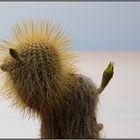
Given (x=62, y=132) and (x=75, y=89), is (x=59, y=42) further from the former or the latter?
(x=62, y=132)

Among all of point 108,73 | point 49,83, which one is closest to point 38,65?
point 49,83

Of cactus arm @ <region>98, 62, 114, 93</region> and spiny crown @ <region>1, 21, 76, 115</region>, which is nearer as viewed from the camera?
spiny crown @ <region>1, 21, 76, 115</region>

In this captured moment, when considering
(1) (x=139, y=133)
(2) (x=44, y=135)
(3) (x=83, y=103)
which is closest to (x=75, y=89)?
(3) (x=83, y=103)

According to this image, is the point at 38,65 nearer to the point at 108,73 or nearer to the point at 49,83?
the point at 49,83

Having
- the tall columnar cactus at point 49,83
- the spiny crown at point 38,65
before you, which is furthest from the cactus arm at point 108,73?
the spiny crown at point 38,65

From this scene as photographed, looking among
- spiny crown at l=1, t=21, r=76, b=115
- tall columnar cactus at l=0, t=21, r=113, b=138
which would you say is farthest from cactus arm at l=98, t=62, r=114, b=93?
spiny crown at l=1, t=21, r=76, b=115

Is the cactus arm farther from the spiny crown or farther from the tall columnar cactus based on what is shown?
the spiny crown

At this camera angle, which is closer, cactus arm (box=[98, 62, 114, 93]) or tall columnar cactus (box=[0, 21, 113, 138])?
tall columnar cactus (box=[0, 21, 113, 138])
